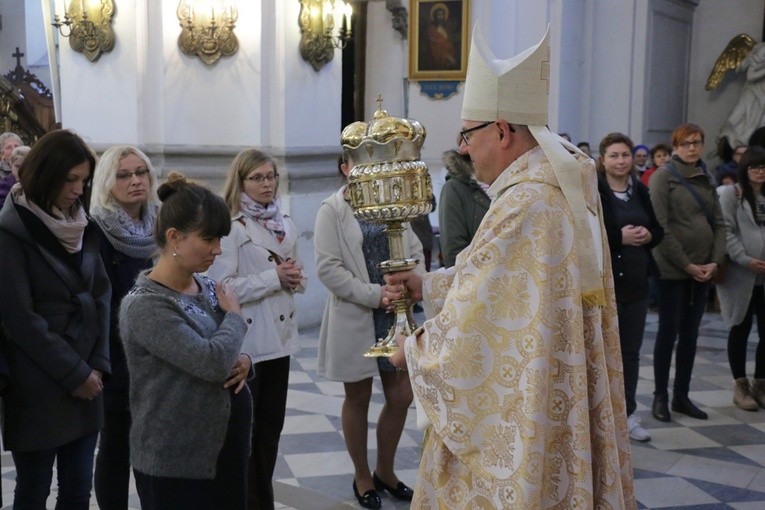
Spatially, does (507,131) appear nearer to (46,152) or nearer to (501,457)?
(501,457)

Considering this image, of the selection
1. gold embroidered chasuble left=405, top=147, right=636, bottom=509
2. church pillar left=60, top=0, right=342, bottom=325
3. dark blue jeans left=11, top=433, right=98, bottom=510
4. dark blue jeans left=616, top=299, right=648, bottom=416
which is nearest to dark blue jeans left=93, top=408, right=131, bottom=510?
dark blue jeans left=11, top=433, right=98, bottom=510

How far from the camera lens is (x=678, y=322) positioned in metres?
5.91

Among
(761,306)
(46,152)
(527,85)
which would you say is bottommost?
(761,306)

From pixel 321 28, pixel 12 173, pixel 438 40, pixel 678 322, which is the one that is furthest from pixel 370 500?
pixel 438 40

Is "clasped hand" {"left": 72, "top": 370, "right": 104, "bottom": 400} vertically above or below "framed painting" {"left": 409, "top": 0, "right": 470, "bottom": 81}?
below

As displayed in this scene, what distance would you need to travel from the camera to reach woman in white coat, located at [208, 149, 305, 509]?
13.0ft

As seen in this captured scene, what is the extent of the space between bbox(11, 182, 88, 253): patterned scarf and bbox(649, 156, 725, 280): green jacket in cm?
356

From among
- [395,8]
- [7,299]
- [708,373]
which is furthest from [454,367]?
[395,8]

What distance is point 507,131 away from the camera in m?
2.71

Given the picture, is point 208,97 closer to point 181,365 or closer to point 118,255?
point 118,255

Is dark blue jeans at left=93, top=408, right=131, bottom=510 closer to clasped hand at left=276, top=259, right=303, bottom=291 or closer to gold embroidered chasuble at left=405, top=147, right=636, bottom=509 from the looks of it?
clasped hand at left=276, top=259, right=303, bottom=291

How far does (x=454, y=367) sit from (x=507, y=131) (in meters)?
0.66

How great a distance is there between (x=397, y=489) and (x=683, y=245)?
245 cm

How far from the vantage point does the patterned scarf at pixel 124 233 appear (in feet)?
12.2
